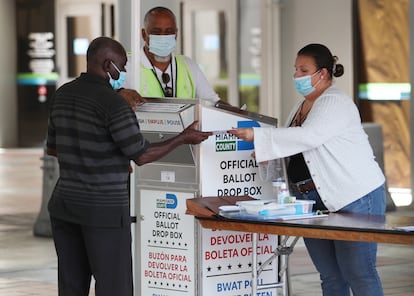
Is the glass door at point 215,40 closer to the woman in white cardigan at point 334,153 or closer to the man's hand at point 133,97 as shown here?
the man's hand at point 133,97

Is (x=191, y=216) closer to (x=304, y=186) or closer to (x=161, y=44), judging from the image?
(x=304, y=186)

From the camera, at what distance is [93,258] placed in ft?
19.2

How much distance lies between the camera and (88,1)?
69.8 ft

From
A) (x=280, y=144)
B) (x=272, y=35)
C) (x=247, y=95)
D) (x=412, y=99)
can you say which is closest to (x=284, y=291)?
(x=280, y=144)

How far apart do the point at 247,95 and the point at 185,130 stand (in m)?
13.7

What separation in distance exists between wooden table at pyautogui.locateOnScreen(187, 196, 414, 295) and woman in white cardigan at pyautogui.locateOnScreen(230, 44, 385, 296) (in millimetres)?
148

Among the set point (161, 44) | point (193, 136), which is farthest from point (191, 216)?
point (161, 44)

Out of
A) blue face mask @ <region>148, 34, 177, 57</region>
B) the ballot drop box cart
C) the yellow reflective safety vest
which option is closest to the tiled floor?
the ballot drop box cart

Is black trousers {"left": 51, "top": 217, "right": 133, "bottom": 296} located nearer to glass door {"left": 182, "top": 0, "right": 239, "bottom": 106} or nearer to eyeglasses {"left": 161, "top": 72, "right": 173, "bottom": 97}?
eyeglasses {"left": 161, "top": 72, "right": 173, "bottom": 97}

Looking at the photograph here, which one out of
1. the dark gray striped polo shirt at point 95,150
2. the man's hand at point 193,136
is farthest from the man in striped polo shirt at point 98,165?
the man's hand at point 193,136

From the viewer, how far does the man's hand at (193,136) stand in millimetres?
6250

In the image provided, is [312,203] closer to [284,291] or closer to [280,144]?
[280,144]

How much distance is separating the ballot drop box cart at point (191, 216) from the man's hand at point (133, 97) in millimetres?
53

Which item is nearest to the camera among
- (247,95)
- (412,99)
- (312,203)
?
(312,203)
